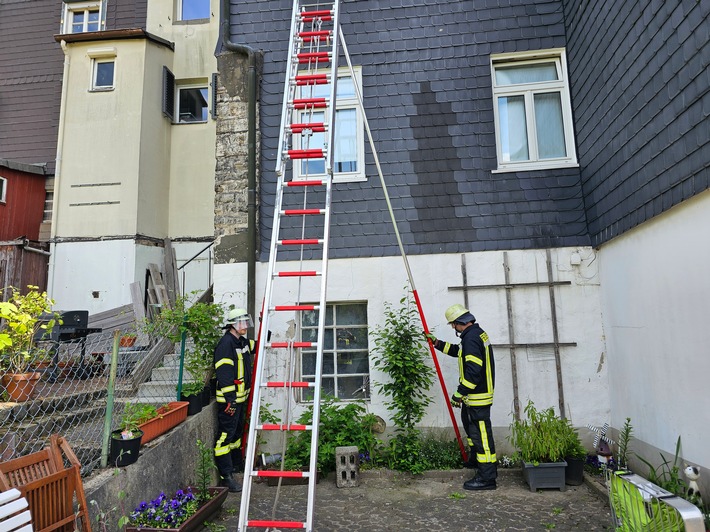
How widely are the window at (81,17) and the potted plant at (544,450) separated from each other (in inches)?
542

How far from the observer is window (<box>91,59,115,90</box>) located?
11125 millimetres

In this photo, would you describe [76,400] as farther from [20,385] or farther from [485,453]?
[485,453]

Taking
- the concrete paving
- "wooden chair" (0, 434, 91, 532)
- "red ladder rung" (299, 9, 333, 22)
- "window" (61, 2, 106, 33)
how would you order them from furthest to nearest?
1. "window" (61, 2, 106, 33)
2. "red ladder rung" (299, 9, 333, 22)
3. the concrete paving
4. "wooden chair" (0, 434, 91, 532)

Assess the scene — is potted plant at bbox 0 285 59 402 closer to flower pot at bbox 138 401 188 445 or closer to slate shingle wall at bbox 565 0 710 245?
flower pot at bbox 138 401 188 445

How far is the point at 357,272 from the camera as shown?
246 inches

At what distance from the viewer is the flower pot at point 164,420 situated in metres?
4.25

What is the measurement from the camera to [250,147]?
6.53m

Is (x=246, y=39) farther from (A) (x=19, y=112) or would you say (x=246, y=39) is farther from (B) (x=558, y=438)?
(A) (x=19, y=112)

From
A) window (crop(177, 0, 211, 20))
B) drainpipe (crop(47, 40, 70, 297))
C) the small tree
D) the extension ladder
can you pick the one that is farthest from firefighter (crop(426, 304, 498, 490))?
window (crop(177, 0, 211, 20))

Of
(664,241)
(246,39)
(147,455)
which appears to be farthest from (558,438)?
(246,39)

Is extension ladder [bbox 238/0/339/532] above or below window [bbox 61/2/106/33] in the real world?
below

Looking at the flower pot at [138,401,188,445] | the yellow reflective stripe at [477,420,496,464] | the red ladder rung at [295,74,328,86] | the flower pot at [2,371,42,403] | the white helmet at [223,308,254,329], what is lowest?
the yellow reflective stripe at [477,420,496,464]

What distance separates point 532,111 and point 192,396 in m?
5.60

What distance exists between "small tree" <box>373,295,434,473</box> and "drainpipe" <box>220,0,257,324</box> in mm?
1814
